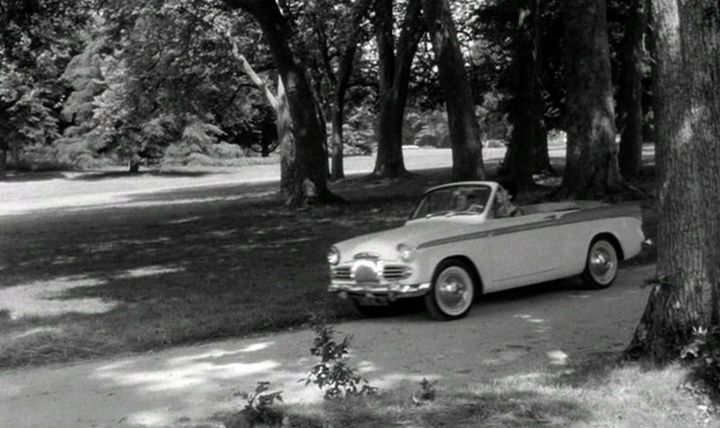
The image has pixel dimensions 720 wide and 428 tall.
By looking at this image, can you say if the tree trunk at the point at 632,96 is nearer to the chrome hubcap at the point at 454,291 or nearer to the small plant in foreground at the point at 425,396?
the chrome hubcap at the point at 454,291

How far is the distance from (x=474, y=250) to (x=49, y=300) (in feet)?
19.5

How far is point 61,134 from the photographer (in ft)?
224

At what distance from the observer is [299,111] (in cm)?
2444

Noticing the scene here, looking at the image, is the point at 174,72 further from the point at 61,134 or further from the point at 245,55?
the point at 61,134

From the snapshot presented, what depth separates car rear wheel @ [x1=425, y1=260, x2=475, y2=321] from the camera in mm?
10047

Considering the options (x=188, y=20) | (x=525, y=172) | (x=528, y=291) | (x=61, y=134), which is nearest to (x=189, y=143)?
(x=61, y=134)

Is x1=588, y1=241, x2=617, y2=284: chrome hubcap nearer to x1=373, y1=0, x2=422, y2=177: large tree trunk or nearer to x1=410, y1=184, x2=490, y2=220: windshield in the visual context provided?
x1=410, y1=184, x2=490, y2=220: windshield

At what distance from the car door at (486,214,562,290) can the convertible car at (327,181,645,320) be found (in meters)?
0.01

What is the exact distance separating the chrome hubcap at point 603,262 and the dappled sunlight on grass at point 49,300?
237 inches

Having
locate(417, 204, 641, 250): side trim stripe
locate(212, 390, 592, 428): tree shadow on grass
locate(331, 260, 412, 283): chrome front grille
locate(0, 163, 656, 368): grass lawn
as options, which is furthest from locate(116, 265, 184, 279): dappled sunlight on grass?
locate(212, 390, 592, 428): tree shadow on grass

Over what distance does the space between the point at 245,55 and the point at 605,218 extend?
2684cm

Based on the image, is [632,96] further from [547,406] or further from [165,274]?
[547,406]

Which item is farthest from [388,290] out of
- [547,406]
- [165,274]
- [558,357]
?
[165,274]

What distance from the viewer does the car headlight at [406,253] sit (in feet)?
32.2
